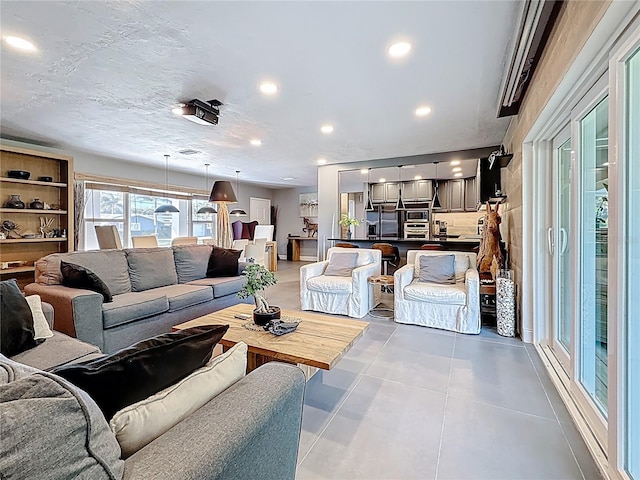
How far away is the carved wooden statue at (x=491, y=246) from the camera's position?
3717mm

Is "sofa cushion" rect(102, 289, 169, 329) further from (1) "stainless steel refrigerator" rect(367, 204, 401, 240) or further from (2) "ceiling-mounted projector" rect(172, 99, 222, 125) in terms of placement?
(1) "stainless steel refrigerator" rect(367, 204, 401, 240)

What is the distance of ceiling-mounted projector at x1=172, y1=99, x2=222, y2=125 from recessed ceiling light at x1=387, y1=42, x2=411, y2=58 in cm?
181

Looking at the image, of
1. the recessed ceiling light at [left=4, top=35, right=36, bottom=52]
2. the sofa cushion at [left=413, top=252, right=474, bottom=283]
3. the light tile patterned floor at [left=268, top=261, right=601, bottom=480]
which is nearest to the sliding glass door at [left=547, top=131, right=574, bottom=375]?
the light tile patterned floor at [left=268, top=261, right=601, bottom=480]

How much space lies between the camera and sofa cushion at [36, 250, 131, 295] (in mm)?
2930

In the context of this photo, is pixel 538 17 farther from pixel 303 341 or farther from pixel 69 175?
pixel 69 175

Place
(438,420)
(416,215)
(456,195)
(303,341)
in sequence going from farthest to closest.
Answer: (416,215) < (456,195) < (303,341) < (438,420)

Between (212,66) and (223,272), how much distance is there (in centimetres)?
259

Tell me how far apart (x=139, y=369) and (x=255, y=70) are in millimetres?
2449

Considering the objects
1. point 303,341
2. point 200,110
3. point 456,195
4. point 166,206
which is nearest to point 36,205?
point 166,206

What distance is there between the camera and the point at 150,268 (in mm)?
3611

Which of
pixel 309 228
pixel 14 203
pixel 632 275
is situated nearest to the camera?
pixel 632 275

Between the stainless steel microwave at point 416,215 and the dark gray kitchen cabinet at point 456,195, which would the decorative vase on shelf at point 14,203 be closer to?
the stainless steel microwave at point 416,215

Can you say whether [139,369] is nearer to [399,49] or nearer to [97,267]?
[399,49]

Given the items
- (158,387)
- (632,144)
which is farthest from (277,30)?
(158,387)
